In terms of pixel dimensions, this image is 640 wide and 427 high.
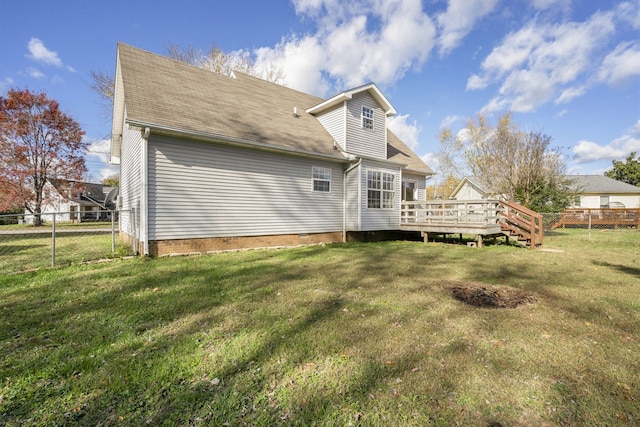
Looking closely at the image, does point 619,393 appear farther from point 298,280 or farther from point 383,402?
point 298,280

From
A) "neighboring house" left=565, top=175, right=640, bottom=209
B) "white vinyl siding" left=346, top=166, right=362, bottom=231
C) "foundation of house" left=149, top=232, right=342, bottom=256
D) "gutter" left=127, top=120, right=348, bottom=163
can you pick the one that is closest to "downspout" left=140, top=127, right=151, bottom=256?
"foundation of house" left=149, top=232, right=342, bottom=256

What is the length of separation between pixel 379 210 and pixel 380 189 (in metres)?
0.89

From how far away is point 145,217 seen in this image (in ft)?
25.5

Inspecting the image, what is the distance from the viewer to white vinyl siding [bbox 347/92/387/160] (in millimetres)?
12180

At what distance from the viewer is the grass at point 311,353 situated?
216 cm

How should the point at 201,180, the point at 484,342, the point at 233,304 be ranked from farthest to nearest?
1. the point at 201,180
2. the point at 233,304
3. the point at 484,342

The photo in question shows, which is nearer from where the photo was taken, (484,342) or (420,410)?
(420,410)

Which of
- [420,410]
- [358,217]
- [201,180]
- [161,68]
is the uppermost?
[161,68]

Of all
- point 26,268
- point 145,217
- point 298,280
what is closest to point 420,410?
point 298,280

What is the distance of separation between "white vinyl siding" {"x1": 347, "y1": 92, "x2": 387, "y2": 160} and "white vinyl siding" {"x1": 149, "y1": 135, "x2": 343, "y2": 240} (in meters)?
1.52

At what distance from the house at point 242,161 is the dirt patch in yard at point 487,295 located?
6368mm

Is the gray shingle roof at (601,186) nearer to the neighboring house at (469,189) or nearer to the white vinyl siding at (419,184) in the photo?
the neighboring house at (469,189)

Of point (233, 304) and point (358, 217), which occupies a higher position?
point (358, 217)

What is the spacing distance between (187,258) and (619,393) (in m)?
8.26
